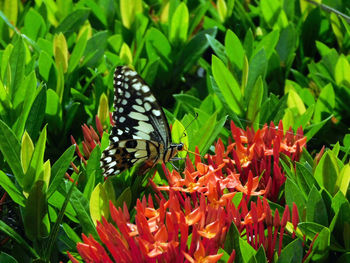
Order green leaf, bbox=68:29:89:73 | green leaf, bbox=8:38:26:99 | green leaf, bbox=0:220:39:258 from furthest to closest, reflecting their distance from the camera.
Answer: green leaf, bbox=68:29:89:73 < green leaf, bbox=8:38:26:99 < green leaf, bbox=0:220:39:258

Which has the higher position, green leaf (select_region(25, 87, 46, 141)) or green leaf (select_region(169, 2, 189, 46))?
green leaf (select_region(169, 2, 189, 46))

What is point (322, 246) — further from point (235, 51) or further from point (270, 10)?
point (270, 10)

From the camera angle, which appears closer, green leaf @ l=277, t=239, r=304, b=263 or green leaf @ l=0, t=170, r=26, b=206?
green leaf @ l=277, t=239, r=304, b=263

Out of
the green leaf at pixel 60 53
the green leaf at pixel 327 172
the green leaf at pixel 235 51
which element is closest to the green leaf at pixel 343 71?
the green leaf at pixel 235 51

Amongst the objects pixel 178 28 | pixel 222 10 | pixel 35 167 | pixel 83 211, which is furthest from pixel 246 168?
pixel 222 10

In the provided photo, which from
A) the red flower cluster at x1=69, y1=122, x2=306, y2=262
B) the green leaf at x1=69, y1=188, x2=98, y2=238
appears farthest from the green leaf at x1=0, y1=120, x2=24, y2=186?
the red flower cluster at x1=69, y1=122, x2=306, y2=262

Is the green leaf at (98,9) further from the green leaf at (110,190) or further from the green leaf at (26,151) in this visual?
the green leaf at (110,190)

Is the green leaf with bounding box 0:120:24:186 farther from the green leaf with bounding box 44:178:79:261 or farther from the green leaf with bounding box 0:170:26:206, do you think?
the green leaf with bounding box 44:178:79:261
